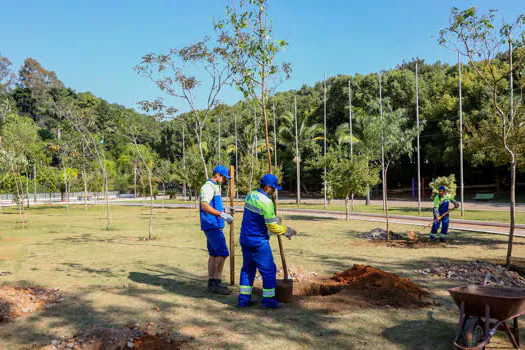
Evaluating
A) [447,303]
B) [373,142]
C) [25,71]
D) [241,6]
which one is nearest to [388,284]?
→ [447,303]

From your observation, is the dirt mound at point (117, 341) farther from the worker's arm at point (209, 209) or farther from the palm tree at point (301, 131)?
the palm tree at point (301, 131)

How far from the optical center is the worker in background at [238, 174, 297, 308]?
243 inches

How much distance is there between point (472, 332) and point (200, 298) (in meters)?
4.10

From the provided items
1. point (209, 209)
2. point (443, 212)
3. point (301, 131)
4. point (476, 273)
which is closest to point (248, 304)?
point (209, 209)

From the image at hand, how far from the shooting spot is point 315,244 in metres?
13.2

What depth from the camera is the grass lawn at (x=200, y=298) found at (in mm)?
5082

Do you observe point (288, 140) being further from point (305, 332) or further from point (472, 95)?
point (305, 332)

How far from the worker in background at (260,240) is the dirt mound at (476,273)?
4036mm

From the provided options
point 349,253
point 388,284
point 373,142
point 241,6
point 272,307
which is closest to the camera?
point 272,307

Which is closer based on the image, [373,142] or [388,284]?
[388,284]

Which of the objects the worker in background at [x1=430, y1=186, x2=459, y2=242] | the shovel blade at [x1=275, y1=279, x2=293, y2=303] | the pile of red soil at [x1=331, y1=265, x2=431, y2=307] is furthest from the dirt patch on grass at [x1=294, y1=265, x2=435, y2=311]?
the worker in background at [x1=430, y1=186, x2=459, y2=242]

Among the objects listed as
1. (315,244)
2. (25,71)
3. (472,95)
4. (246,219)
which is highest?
(25,71)

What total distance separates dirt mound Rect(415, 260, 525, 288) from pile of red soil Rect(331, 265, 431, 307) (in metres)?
1.38

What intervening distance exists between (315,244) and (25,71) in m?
94.3
